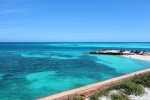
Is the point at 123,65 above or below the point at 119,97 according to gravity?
below

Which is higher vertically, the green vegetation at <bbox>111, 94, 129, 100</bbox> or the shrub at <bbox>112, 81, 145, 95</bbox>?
the shrub at <bbox>112, 81, 145, 95</bbox>

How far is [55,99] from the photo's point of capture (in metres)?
8.16

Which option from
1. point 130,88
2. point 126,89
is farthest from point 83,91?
point 130,88

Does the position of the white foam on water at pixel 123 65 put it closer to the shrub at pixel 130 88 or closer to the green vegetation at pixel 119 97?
the shrub at pixel 130 88

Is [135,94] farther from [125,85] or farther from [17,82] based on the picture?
[17,82]

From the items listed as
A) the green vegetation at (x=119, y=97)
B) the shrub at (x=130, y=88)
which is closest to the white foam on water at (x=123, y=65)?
the shrub at (x=130, y=88)

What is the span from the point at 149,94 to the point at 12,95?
9100 mm

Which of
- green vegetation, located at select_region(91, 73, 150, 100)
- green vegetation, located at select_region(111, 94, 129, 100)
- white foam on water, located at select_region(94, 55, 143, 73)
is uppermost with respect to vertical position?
green vegetation, located at select_region(91, 73, 150, 100)

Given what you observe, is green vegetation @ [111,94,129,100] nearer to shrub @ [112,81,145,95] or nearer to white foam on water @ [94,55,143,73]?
shrub @ [112,81,145,95]

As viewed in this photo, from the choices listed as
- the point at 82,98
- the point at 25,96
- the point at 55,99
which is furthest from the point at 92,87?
the point at 25,96

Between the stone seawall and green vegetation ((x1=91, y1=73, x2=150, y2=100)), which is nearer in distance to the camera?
the stone seawall

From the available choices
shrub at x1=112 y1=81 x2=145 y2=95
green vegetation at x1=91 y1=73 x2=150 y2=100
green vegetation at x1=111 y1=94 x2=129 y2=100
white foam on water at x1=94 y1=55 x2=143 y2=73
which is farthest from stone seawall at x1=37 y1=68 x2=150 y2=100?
white foam on water at x1=94 y1=55 x2=143 y2=73

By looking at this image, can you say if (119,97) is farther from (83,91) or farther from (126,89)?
(83,91)

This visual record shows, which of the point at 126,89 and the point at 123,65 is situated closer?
the point at 126,89
